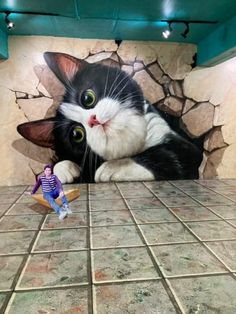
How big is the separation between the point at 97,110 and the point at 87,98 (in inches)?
9.8

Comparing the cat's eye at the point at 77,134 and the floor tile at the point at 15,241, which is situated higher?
the cat's eye at the point at 77,134

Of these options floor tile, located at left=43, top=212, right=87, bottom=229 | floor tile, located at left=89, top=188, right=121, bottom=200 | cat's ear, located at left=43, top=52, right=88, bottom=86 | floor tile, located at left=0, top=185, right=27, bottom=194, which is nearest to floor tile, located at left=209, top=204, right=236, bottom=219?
floor tile, located at left=89, top=188, right=121, bottom=200

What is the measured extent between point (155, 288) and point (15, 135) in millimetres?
3556

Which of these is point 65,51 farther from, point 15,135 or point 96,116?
point 15,135

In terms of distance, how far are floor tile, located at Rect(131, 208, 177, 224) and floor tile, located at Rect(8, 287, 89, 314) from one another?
4.25 ft

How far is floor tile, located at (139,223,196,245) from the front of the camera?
2.52 m

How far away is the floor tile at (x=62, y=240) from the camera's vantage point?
2396 mm

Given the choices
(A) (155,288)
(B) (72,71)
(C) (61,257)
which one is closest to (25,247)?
(C) (61,257)

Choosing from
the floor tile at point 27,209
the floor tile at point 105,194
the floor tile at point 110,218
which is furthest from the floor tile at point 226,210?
the floor tile at point 27,209

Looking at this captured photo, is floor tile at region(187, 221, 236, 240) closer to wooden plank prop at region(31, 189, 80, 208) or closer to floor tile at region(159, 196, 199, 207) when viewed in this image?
floor tile at region(159, 196, 199, 207)

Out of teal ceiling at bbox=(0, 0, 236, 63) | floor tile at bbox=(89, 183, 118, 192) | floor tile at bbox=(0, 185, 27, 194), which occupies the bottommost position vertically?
floor tile at bbox=(0, 185, 27, 194)

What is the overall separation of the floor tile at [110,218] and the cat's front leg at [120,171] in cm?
161

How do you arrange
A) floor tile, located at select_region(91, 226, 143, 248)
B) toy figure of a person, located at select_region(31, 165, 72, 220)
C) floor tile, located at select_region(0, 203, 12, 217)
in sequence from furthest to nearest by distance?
floor tile, located at select_region(0, 203, 12, 217)
toy figure of a person, located at select_region(31, 165, 72, 220)
floor tile, located at select_region(91, 226, 143, 248)

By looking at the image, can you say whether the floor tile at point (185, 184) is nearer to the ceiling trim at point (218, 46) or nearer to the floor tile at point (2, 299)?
the ceiling trim at point (218, 46)
